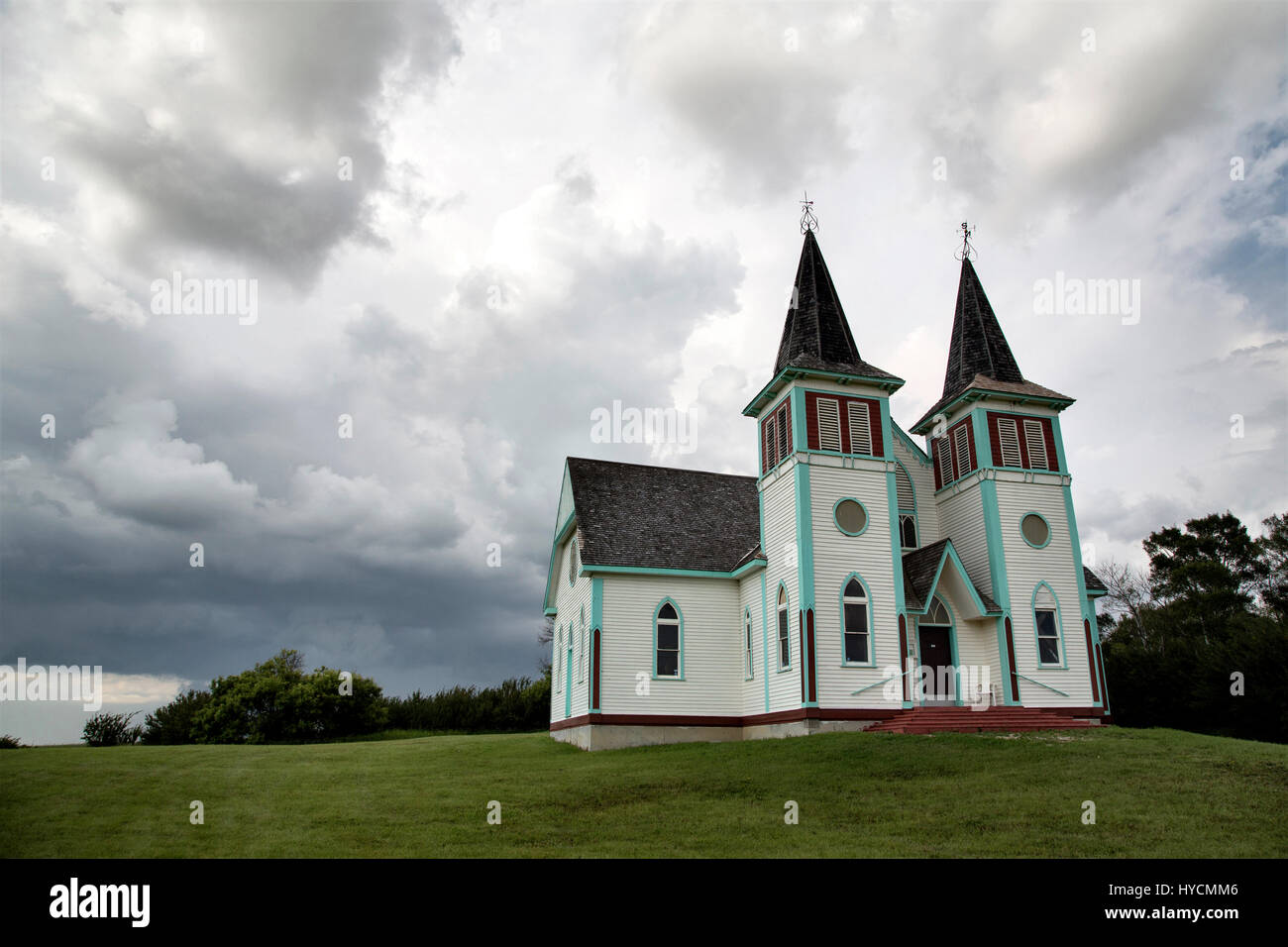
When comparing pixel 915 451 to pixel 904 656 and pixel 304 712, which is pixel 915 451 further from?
pixel 304 712

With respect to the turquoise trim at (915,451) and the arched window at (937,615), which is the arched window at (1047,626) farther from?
the turquoise trim at (915,451)

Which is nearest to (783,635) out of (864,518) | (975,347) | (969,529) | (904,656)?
(904,656)

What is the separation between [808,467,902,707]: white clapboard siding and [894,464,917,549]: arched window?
355cm

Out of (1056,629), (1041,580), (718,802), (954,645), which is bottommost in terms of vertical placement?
(718,802)

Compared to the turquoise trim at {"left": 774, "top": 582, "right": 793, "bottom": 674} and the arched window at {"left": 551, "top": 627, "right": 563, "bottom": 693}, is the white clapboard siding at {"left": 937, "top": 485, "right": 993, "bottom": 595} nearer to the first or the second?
the turquoise trim at {"left": 774, "top": 582, "right": 793, "bottom": 674}

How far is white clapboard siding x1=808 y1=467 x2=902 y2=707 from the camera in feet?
76.9

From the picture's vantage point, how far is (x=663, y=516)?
1173 inches

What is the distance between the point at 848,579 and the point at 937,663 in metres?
4.16

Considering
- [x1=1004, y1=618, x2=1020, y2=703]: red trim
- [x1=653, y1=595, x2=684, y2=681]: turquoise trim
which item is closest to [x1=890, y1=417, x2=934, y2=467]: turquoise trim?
[x1=1004, y1=618, x2=1020, y2=703]: red trim

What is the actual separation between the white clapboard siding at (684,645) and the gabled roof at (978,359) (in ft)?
33.2

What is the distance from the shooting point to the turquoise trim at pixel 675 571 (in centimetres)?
2650

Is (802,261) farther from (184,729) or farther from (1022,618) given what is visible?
(184,729)

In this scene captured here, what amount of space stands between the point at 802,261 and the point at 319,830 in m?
24.1
